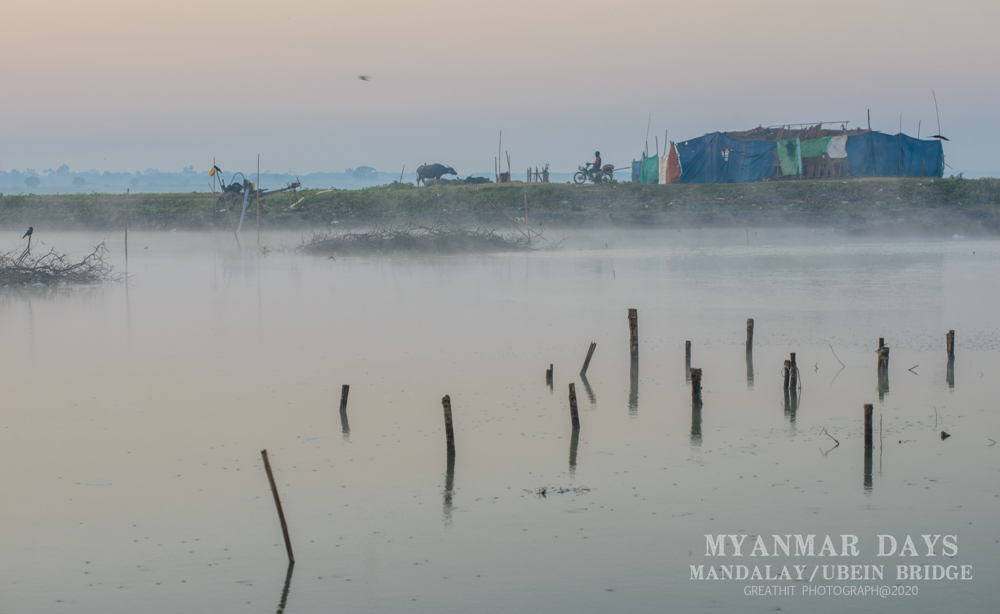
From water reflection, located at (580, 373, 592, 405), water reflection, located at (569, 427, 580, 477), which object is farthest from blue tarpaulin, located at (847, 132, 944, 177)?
water reflection, located at (569, 427, 580, 477)

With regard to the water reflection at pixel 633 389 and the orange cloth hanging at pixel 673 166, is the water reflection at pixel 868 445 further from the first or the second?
the orange cloth hanging at pixel 673 166

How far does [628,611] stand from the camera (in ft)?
17.2

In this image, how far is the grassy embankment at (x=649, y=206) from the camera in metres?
39.5

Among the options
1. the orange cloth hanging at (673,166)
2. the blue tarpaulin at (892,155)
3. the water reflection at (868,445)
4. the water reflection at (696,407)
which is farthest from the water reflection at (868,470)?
the blue tarpaulin at (892,155)

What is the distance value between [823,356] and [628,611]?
766cm

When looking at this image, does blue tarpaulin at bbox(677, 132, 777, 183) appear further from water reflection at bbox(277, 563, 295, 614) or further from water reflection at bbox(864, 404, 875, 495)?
water reflection at bbox(277, 563, 295, 614)

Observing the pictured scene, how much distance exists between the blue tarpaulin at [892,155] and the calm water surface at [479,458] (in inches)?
1079

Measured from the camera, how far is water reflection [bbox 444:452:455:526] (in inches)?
257

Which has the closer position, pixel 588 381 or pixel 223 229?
pixel 588 381

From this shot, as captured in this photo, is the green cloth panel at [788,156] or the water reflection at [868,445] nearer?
the water reflection at [868,445]

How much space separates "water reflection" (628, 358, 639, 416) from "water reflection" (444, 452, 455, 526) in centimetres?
239

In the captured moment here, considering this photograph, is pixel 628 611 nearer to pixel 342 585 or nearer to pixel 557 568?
pixel 557 568

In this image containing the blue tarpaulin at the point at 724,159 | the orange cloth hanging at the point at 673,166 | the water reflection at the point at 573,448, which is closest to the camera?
the water reflection at the point at 573,448

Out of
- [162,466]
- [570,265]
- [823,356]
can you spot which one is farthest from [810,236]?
[162,466]
